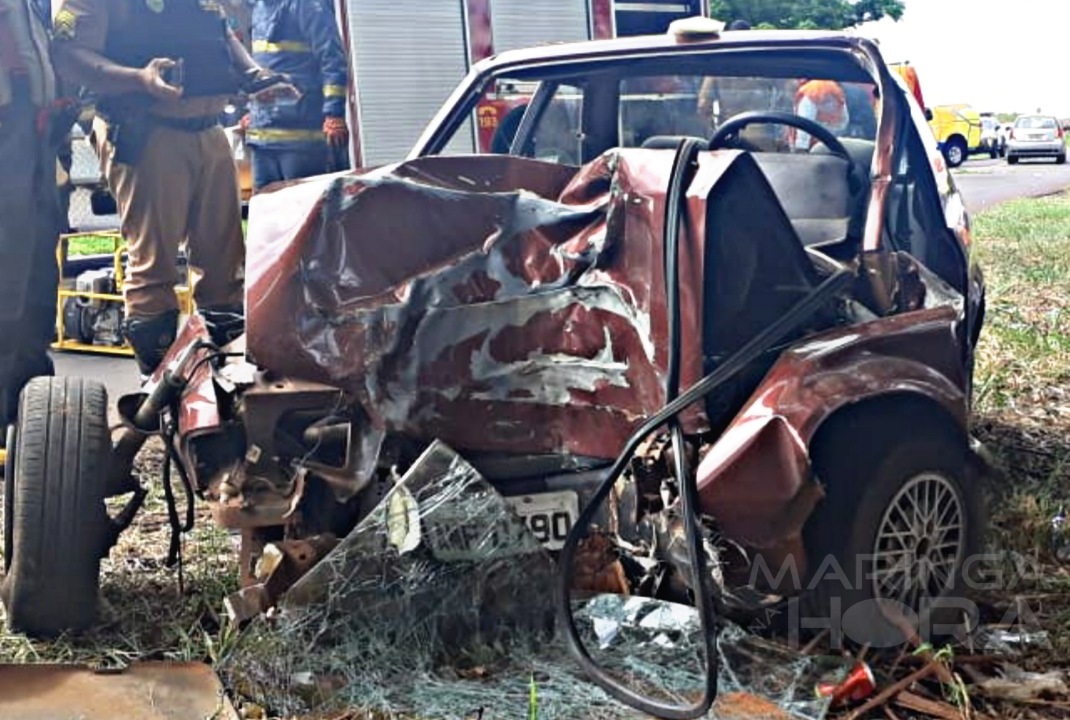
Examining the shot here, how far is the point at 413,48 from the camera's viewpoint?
10344mm

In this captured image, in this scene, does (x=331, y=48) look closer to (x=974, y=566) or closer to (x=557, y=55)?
(x=557, y=55)

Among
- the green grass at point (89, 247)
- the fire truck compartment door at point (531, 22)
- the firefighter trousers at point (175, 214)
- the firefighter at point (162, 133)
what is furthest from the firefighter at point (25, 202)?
the fire truck compartment door at point (531, 22)

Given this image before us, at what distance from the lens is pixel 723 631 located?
3.00m

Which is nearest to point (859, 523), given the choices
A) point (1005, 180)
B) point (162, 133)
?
point (162, 133)

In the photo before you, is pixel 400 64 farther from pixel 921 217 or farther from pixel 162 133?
pixel 921 217

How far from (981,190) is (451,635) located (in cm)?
2111

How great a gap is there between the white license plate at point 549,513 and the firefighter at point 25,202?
2.28m

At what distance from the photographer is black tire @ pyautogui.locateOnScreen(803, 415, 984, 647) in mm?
2938

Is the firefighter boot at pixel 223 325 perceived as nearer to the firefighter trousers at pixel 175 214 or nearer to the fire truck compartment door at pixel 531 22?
the firefighter trousers at pixel 175 214

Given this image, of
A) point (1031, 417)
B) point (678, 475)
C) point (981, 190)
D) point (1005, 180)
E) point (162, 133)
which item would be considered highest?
point (162, 133)

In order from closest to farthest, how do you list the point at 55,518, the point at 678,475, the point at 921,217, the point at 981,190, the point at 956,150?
1. the point at 678,475
2. the point at 55,518
3. the point at 921,217
4. the point at 981,190
5. the point at 956,150

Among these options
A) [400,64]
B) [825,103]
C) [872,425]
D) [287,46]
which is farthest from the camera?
[400,64]

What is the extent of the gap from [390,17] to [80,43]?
565 cm

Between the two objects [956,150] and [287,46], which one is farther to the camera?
[956,150]
